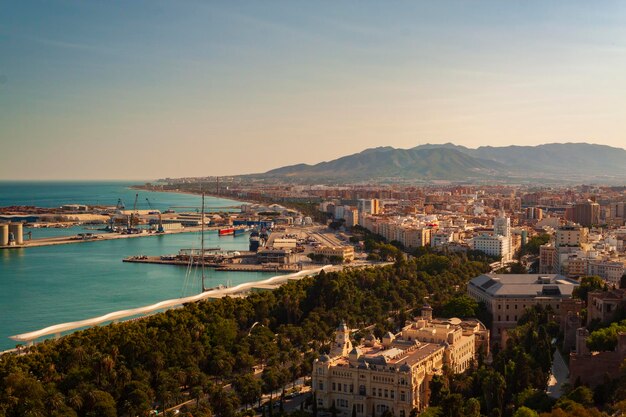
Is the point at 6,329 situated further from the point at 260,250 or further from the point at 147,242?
the point at 147,242

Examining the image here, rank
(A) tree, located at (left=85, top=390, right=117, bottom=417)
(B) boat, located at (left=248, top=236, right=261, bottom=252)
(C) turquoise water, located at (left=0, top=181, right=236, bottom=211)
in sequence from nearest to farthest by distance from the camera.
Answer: (A) tree, located at (left=85, top=390, right=117, bottom=417), (B) boat, located at (left=248, top=236, right=261, bottom=252), (C) turquoise water, located at (left=0, top=181, right=236, bottom=211)

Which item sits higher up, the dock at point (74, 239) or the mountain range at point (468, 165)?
the mountain range at point (468, 165)

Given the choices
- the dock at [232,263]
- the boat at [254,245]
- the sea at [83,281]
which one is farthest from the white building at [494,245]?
the boat at [254,245]

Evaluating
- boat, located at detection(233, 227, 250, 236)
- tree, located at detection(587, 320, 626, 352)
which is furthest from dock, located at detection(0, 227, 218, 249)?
tree, located at detection(587, 320, 626, 352)

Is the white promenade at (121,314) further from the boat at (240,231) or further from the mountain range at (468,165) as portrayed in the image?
the mountain range at (468,165)

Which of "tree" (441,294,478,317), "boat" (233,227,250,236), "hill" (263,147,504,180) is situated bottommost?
"boat" (233,227,250,236)

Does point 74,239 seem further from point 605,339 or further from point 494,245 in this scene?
point 605,339

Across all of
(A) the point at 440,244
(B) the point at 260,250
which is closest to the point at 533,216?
(A) the point at 440,244

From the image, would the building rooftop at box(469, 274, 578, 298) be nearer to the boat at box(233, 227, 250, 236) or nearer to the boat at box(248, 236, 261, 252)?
the boat at box(248, 236, 261, 252)
